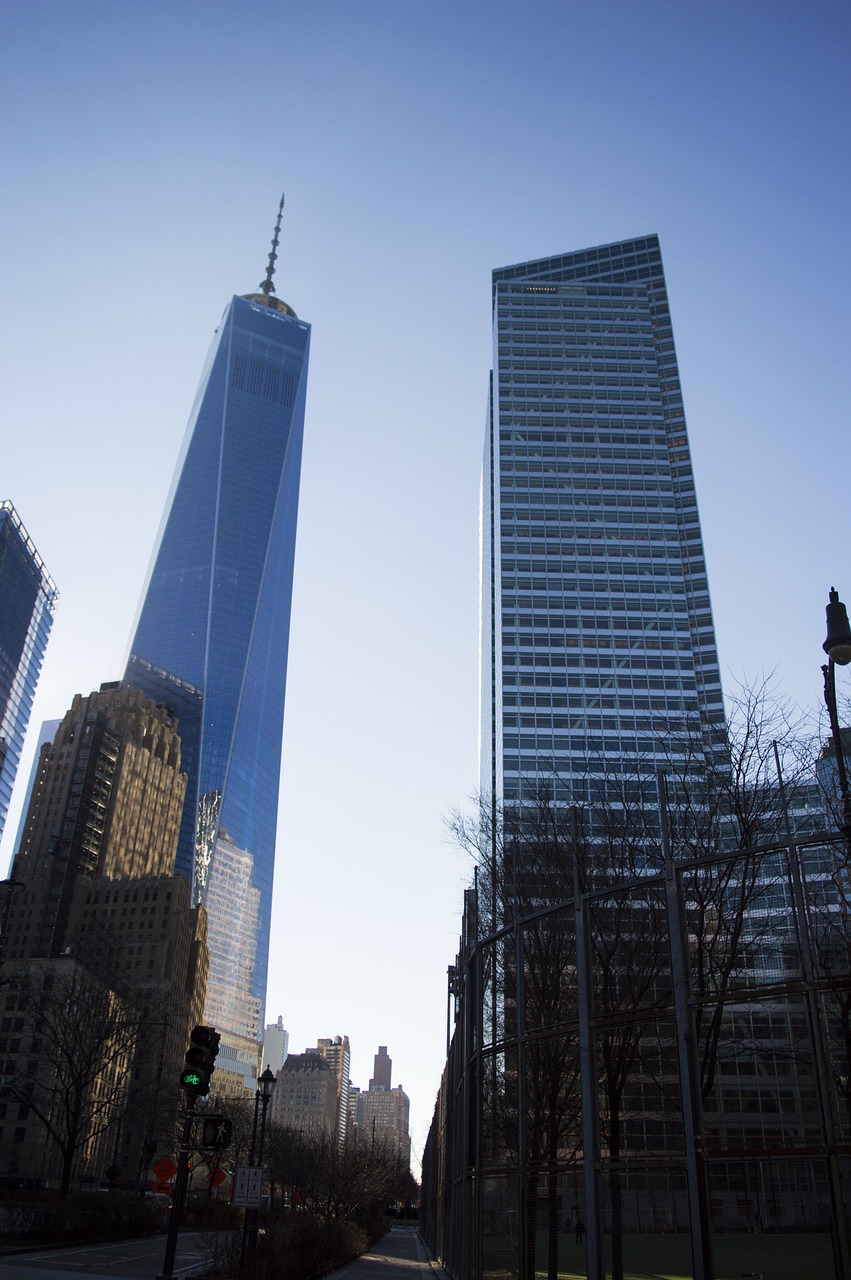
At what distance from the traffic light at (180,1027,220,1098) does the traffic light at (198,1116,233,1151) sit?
1642 millimetres

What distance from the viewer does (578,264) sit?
177375 mm

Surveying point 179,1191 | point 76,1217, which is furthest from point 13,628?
point 179,1191

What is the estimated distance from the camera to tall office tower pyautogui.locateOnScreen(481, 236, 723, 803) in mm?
114312

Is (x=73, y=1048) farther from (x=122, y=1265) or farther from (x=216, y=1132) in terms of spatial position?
(x=216, y=1132)

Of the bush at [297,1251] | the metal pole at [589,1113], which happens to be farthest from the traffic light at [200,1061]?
the bush at [297,1251]

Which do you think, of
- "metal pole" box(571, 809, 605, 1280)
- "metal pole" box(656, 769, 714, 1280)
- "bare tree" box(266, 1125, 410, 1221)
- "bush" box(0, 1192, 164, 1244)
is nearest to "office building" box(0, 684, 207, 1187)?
"bare tree" box(266, 1125, 410, 1221)

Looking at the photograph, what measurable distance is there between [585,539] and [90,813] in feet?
345

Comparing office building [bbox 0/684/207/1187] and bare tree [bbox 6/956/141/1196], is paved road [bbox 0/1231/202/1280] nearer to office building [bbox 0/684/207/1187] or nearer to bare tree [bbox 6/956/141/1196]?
bare tree [bbox 6/956/141/1196]

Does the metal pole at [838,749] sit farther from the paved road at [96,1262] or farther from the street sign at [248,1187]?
the paved road at [96,1262]

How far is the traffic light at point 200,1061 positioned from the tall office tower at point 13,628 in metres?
177

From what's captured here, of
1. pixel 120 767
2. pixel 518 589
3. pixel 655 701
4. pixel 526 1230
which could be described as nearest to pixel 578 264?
pixel 518 589

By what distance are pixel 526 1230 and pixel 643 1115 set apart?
4.27m

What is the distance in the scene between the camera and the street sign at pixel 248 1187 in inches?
829

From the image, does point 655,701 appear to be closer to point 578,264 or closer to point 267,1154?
point 267,1154
